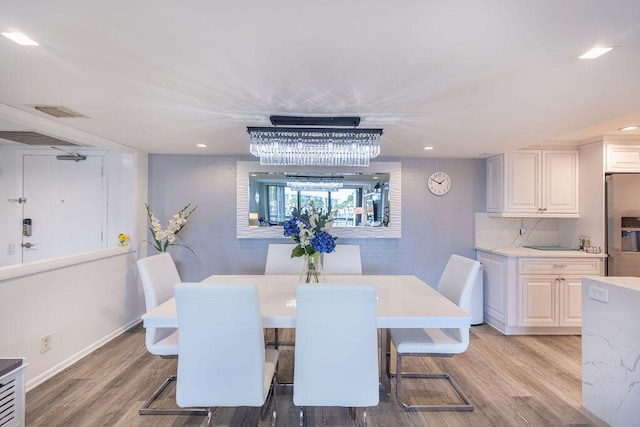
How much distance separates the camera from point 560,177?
12.0 feet

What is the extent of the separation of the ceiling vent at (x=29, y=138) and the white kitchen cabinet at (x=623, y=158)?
609cm

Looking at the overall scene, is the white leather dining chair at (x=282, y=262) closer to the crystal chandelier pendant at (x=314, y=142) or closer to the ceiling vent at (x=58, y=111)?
the crystal chandelier pendant at (x=314, y=142)

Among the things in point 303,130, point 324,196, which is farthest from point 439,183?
point 303,130

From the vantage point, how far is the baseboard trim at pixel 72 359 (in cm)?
237

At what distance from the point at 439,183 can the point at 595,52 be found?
2.67 m

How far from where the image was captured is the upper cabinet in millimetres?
3637

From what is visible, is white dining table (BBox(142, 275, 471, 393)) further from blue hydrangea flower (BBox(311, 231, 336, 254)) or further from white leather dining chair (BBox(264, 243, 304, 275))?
white leather dining chair (BBox(264, 243, 304, 275))

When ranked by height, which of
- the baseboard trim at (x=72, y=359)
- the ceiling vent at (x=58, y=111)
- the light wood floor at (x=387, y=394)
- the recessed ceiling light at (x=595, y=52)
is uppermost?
the ceiling vent at (x=58, y=111)

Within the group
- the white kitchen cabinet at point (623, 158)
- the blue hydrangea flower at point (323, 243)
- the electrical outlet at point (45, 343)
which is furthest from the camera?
the white kitchen cabinet at point (623, 158)

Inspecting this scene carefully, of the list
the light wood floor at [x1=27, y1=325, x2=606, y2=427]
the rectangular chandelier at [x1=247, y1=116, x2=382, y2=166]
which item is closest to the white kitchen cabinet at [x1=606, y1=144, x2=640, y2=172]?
the light wood floor at [x1=27, y1=325, x2=606, y2=427]

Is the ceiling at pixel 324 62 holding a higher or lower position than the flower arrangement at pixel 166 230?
higher

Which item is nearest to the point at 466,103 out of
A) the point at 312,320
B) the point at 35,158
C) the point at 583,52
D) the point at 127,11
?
the point at 583,52

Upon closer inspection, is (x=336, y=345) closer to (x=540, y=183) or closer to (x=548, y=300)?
(x=548, y=300)

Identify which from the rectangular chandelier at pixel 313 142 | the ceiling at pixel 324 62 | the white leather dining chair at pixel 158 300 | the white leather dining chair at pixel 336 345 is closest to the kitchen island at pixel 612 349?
the ceiling at pixel 324 62
